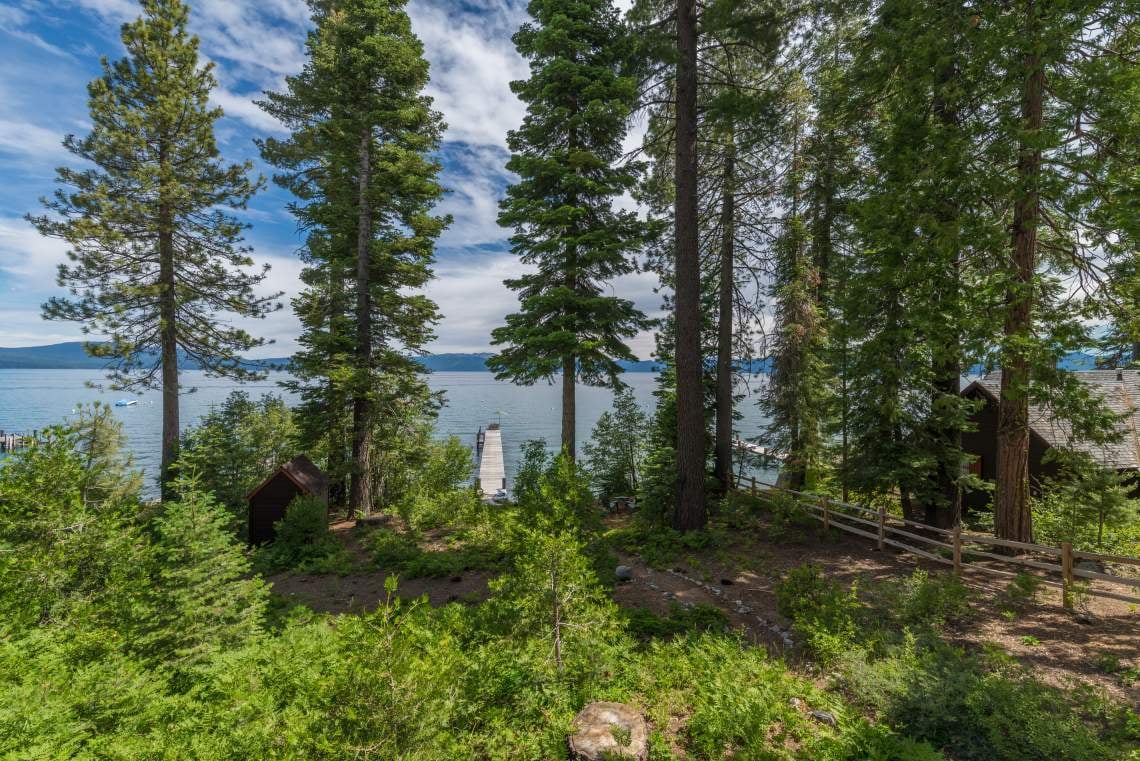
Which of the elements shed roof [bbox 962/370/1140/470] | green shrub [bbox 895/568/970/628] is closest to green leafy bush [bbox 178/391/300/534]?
green shrub [bbox 895/568/970/628]

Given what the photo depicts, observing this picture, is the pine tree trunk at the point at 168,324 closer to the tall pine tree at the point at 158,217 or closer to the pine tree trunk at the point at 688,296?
the tall pine tree at the point at 158,217

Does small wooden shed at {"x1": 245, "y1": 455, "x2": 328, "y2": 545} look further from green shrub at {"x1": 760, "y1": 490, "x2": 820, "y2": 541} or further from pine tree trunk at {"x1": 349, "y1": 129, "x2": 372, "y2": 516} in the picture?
green shrub at {"x1": 760, "y1": 490, "x2": 820, "y2": 541}

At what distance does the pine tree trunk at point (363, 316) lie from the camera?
12.7m

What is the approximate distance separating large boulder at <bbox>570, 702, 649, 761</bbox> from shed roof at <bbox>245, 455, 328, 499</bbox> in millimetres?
10689

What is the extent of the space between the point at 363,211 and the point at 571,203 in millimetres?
6182

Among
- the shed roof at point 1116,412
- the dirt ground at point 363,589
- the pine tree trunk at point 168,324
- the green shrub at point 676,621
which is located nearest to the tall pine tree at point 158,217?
the pine tree trunk at point 168,324

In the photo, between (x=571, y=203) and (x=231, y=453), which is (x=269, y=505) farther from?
(x=571, y=203)

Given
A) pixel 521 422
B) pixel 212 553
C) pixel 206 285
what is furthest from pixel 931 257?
pixel 521 422

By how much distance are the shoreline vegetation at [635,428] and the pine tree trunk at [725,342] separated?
16cm

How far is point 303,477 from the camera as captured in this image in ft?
41.3

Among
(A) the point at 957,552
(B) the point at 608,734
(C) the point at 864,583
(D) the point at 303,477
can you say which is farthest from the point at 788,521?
(D) the point at 303,477

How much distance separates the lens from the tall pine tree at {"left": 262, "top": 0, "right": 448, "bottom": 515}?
1217 cm

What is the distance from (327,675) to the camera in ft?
Result: 10.6

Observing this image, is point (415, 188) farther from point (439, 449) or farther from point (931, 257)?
point (931, 257)
